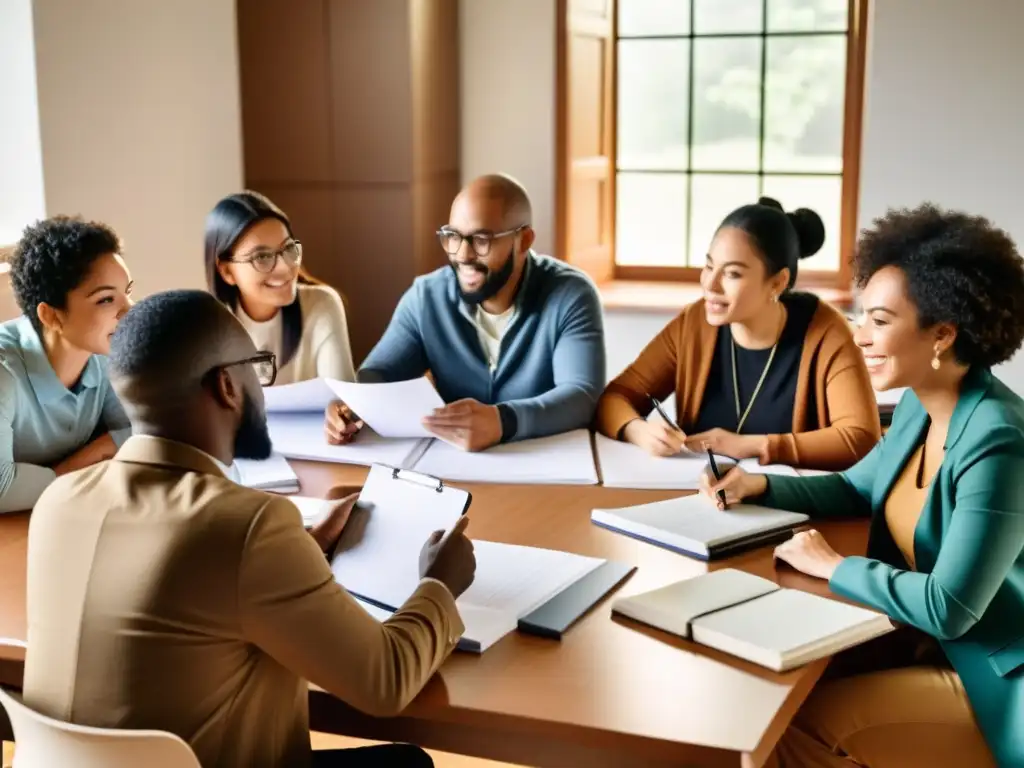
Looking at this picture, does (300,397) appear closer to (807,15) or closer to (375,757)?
(375,757)

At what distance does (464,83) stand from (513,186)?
2.07 m

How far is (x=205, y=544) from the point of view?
1182 mm

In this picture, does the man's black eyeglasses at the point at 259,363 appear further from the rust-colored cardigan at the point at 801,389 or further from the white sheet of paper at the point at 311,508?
the rust-colored cardigan at the point at 801,389

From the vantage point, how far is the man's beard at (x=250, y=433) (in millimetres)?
1325

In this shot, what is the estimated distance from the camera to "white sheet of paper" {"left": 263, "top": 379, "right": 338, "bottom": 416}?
246 cm

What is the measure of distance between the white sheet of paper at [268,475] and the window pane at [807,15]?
3192 millimetres

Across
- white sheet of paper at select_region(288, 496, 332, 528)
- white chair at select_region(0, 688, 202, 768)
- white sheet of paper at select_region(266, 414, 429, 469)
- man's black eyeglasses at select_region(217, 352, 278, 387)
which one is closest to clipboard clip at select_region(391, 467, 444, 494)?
white sheet of paper at select_region(288, 496, 332, 528)

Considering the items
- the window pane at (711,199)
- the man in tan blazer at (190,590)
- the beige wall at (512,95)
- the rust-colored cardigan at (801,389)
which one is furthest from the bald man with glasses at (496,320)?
the window pane at (711,199)

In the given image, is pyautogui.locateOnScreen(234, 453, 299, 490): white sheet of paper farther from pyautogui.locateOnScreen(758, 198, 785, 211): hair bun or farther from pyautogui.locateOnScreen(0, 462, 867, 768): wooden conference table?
pyautogui.locateOnScreen(758, 198, 785, 211): hair bun

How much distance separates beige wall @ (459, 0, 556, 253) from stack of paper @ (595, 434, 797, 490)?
8.10ft

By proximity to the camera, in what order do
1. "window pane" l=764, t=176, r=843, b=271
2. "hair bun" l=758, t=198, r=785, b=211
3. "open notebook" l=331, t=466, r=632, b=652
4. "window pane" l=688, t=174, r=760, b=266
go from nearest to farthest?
"open notebook" l=331, t=466, r=632, b=652 < "hair bun" l=758, t=198, r=785, b=211 < "window pane" l=764, t=176, r=843, b=271 < "window pane" l=688, t=174, r=760, b=266

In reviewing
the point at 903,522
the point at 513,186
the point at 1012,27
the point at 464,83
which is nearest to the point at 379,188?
the point at 464,83

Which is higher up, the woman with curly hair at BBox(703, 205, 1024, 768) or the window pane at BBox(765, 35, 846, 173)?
the window pane at BBox(765, 35, 846, 173)

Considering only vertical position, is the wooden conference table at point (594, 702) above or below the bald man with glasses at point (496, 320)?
below
